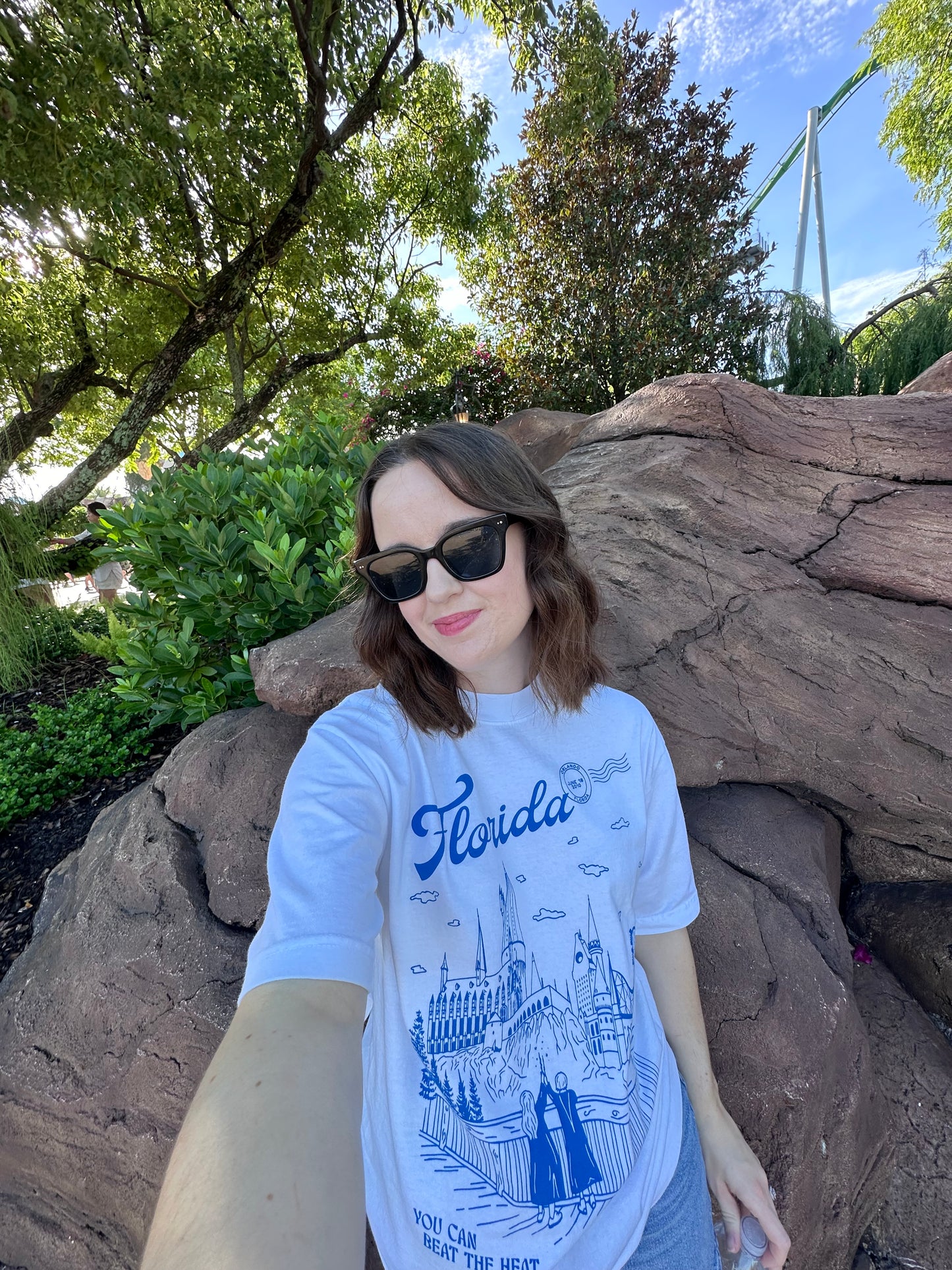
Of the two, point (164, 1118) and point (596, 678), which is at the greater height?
point (596, 678)

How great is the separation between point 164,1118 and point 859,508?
3455 mm

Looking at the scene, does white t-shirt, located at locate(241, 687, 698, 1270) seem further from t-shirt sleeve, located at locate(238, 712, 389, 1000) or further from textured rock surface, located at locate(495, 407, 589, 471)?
textured rock surface, located at locate(495, 407, 589, 471)

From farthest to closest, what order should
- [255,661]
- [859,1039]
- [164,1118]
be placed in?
[255,661] < [859,1039] < [164,1118]

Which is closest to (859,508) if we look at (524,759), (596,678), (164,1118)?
(596,678)

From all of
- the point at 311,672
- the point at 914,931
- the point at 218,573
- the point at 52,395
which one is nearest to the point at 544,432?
the point at 218,573

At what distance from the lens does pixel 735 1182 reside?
4.23ft

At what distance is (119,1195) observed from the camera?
1836mm

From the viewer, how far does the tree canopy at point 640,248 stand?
7.24 meters

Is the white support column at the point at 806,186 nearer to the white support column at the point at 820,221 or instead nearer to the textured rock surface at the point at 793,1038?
the white support column at the point at 820,221

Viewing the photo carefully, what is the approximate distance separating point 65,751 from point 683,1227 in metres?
3.44

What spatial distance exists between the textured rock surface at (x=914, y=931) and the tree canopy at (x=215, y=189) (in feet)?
19.4

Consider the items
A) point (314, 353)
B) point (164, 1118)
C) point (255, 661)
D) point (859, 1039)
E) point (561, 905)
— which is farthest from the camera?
point (314, 353)

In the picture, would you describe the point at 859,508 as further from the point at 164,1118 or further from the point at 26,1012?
the point at 26,1012

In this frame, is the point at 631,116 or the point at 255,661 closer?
the point at 255,661
